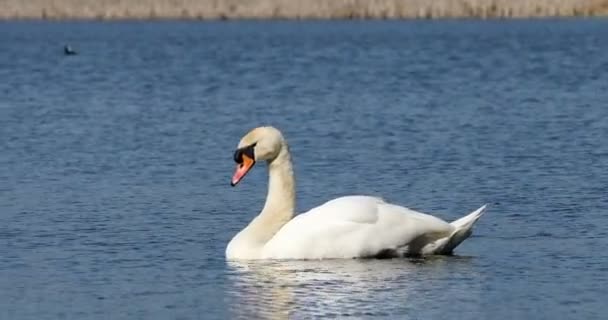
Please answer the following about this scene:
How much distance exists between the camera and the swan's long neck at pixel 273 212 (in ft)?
38.5

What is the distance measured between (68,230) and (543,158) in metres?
5.65

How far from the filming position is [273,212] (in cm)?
1188

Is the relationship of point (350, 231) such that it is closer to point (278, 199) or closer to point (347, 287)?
point (278, 199)

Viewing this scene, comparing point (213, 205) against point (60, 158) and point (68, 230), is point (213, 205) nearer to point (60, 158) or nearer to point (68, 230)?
point (68, 230)

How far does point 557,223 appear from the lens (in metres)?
13.1

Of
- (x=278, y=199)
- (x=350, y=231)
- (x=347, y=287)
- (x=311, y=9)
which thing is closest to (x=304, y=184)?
(x=278, y=199)

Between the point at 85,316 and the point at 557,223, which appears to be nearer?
the point at 85,316

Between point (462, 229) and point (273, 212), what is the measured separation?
1172mm

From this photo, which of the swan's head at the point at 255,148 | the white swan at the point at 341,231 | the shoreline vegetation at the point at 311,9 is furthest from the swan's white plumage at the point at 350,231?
the shoreline vegetation at the point at 311,9

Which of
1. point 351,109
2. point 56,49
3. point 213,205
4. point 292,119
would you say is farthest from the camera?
point 56,49

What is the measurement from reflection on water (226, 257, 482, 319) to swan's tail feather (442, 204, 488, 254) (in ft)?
0.32

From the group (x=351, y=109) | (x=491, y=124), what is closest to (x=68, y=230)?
(x=491, y=124)

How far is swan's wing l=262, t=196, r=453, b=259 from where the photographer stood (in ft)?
37.8

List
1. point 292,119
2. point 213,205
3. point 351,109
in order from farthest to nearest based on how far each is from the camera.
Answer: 1. point 351,109
2. point 292,119
3. point 213,205
